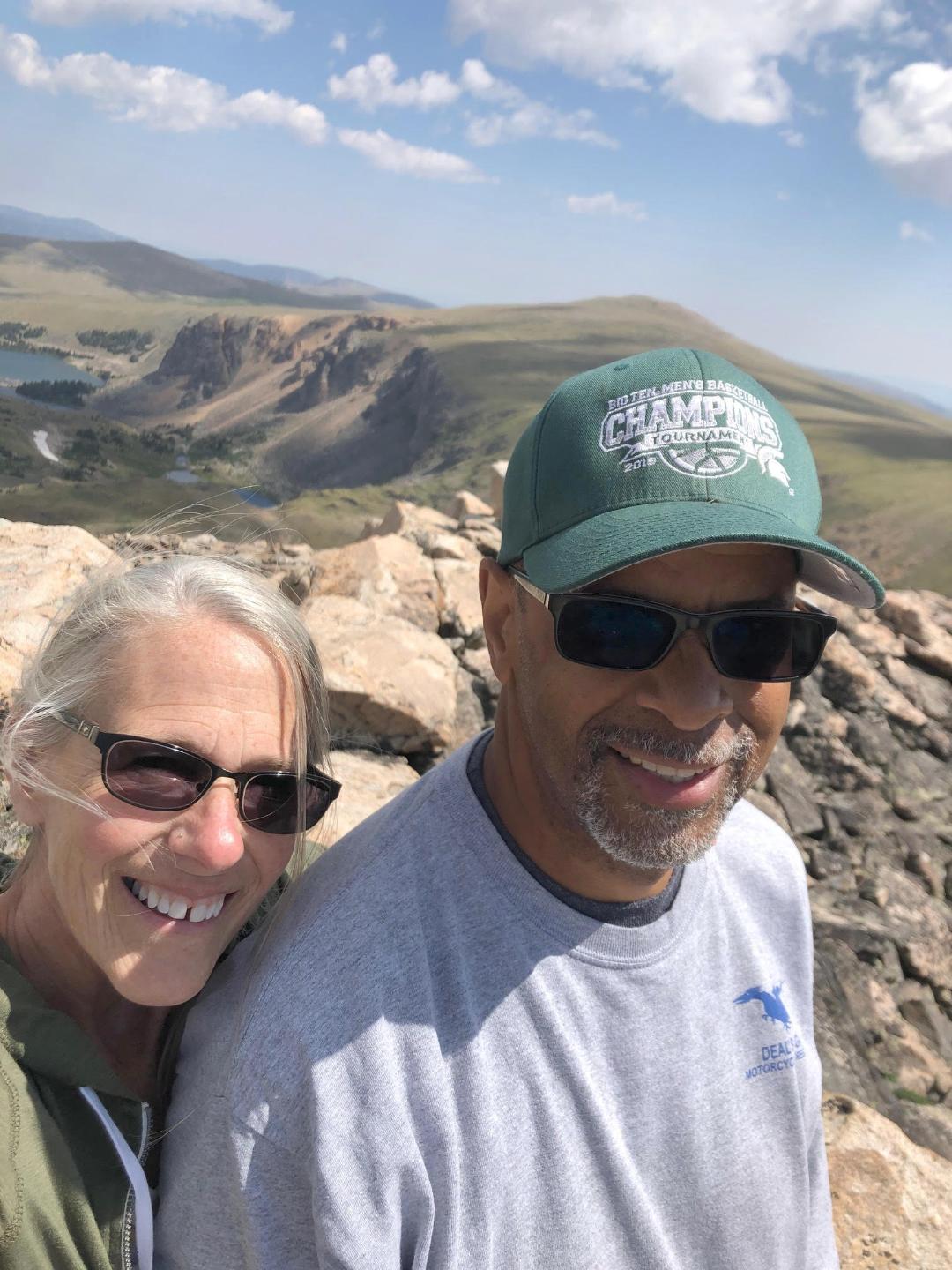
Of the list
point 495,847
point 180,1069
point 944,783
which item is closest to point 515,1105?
point 495,847

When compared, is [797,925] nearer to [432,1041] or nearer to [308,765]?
[432,1041]

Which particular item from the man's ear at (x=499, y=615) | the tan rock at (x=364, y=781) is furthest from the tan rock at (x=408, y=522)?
the man's ear at (x=499, y=615)

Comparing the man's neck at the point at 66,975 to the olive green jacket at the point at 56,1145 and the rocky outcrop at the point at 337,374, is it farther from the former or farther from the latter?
the rocky outcrop at the point at 337,374

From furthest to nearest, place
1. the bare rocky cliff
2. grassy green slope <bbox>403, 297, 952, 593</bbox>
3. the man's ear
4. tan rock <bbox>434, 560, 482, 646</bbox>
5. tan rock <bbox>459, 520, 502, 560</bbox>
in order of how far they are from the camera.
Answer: the bare rocky cliff < grassy green slope <bbox>403, 297, 952, 593</bbox> < tan rock <bbox>459, 520, 502, 560</bbox> < tan rock <bbox>434, 560, 482, 646</bbox> < the man's ear

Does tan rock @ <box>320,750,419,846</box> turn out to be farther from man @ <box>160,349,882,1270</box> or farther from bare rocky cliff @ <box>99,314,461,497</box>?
bare rocky cliff @ <box>99,314,461,497</box>

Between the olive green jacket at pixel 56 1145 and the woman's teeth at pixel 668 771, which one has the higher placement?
the woman's teeth at pixel 668 771

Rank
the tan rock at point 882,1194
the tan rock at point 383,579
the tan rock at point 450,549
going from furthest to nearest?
the tan rock at point 450,549
the tan rock at point 383,579
the tan rock at point 882,1194

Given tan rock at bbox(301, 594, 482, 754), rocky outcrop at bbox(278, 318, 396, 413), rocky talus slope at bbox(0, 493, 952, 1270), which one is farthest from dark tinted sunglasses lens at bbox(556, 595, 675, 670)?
rocky outcrop at bbox(278, 318, 396, 413)
